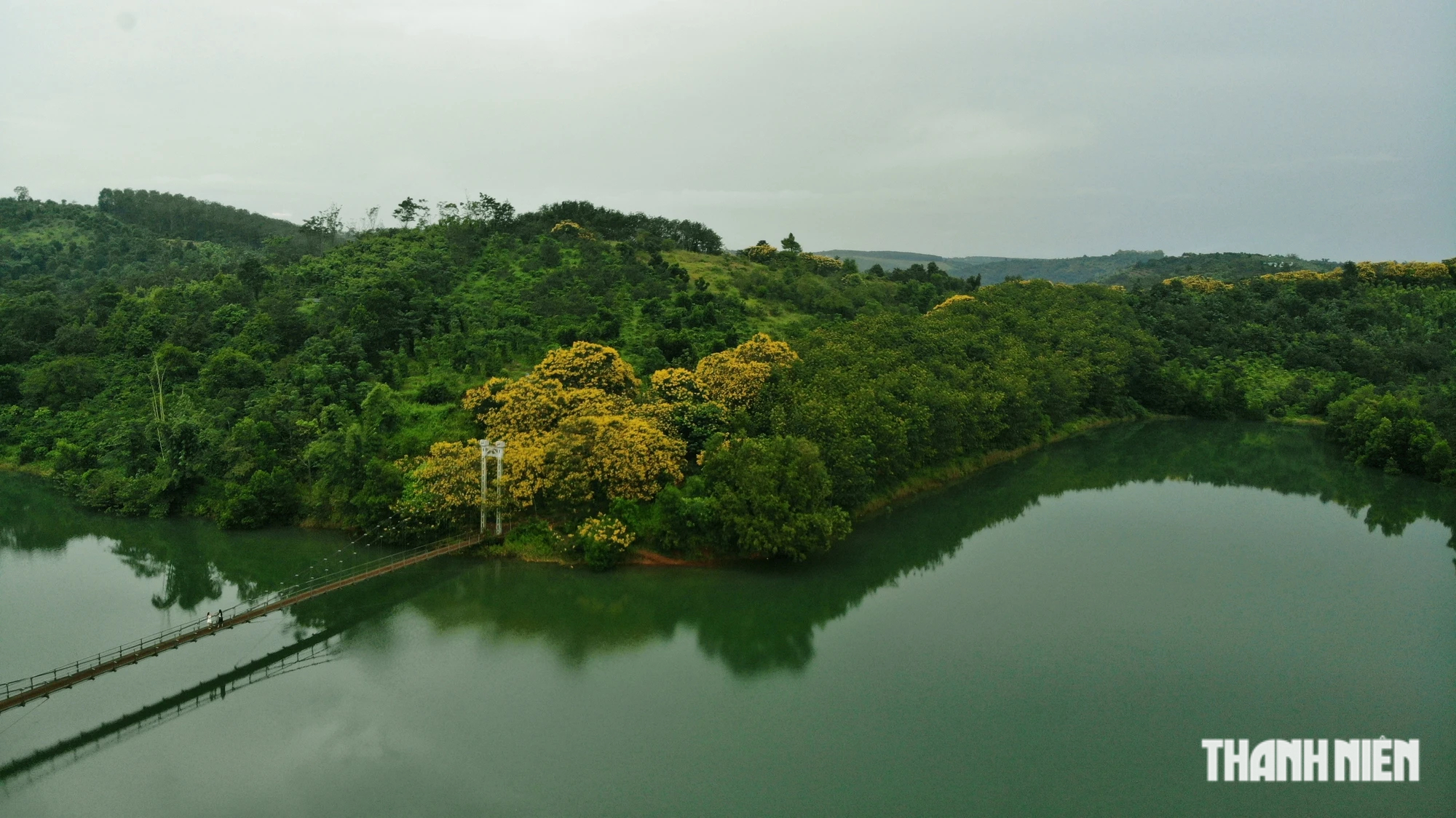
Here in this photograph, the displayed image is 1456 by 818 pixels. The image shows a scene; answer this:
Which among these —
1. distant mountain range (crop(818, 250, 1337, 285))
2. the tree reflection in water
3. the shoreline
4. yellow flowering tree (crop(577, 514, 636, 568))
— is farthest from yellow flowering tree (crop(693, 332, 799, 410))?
distant mountain range (crop(818, 250, 1337, 285))

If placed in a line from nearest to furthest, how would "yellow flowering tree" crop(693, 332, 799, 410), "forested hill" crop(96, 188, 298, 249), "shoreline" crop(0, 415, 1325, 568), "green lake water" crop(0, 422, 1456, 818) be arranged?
"green lake water" crop(0, 422, 1456, 818), "shoreline" crop(0, 415, 1325, 568), "yellow flowering tree" crop(693, 332, 799, 410), "forested hill" crop(96, 188, 298, 249)

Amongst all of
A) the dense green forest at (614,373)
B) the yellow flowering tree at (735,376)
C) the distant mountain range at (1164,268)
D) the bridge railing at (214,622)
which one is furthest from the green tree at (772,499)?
the distant mountain range at (1164,268)

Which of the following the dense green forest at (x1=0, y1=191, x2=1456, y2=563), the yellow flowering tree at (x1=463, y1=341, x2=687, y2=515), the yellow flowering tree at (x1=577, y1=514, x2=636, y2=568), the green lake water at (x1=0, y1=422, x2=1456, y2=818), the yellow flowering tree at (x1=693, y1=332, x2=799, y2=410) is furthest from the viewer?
the yellow flowering tree at (x1=693, y1=332, x2=799, y2=410)

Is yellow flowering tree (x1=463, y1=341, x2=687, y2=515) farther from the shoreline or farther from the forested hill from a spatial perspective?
the forested hill

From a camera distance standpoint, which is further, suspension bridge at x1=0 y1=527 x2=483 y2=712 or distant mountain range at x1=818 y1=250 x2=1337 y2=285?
distant mountain range at x1=818 y1=250 x2=1337 y2=285

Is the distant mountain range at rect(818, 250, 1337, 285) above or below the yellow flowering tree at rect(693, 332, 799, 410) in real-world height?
above

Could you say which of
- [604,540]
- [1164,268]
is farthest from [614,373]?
[1164,268]

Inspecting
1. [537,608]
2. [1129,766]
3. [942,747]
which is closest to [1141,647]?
[1129,766]
